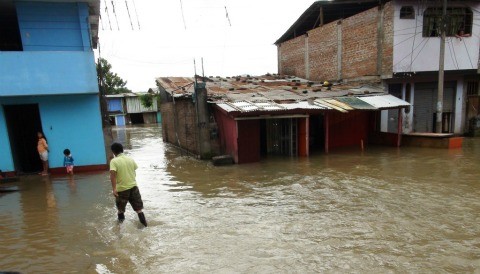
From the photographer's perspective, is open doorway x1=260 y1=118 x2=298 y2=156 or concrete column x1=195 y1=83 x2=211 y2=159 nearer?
concrete column x1=195 y1=83 x2=211 y2=159

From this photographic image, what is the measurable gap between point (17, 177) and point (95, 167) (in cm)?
238

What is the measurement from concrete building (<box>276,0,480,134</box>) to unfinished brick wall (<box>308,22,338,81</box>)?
6 centimetres

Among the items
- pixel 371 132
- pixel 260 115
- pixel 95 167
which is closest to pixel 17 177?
pixel 95 167

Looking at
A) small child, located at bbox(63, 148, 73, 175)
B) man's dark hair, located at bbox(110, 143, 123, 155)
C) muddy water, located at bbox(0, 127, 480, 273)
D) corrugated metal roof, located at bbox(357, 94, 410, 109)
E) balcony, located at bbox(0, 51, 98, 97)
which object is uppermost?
balcony, located at bbox(0, 51, 98, 97)

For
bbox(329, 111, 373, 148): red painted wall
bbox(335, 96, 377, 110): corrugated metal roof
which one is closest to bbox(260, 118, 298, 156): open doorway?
bbox(335, 96, 377, 110): corrugated metal roof

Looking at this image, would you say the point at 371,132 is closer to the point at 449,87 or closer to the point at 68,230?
the point at 449,87

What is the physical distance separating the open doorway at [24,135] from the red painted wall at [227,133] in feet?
23.0

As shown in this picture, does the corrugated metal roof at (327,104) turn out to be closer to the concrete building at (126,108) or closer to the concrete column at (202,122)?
the concrete column at (202,122)

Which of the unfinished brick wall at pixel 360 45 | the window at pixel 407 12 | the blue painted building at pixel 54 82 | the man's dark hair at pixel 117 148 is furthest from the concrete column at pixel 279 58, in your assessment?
the man's dark hair at pixel 117 148

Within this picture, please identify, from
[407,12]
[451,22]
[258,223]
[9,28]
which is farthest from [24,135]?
[451,22]

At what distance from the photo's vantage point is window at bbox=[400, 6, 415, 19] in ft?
51.9

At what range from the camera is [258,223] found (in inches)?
245

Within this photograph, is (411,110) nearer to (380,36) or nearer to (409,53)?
(409,53)

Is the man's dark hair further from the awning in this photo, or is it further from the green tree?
the green tree
